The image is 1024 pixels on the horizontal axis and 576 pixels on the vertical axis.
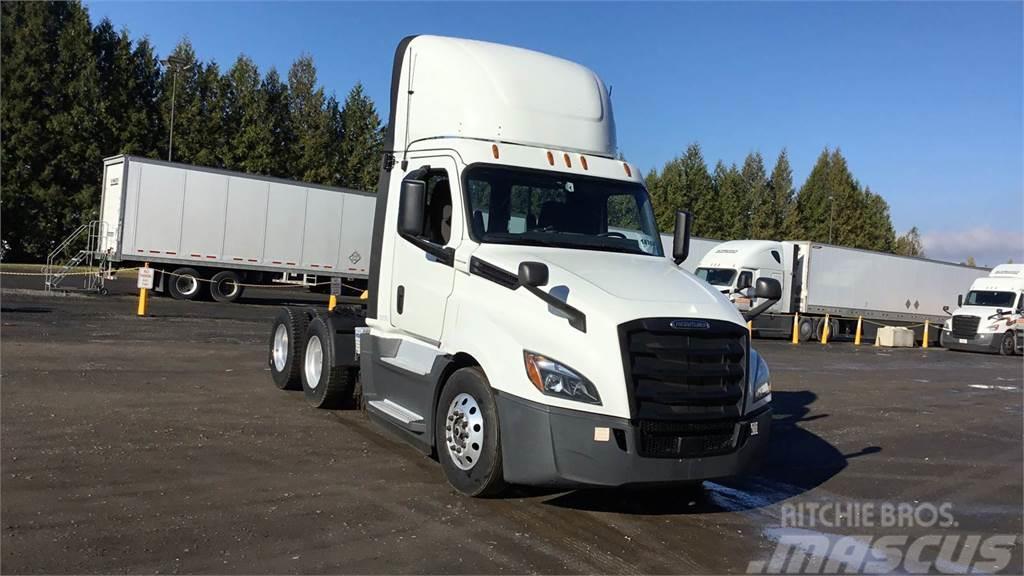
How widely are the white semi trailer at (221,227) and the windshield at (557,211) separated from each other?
21608 millimetres

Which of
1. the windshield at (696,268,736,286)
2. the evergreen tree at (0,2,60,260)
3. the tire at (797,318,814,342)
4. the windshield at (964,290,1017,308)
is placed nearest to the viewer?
the windshield at (696,268,736,286)

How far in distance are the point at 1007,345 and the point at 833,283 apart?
627cm

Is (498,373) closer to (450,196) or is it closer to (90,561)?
(450,196)

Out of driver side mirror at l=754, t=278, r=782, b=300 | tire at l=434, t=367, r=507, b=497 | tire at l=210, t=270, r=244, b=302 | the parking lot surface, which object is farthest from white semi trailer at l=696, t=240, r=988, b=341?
tire at l=434, t=367, r=507, b=497

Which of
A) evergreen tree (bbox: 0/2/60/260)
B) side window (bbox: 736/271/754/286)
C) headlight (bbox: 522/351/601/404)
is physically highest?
evergreen tree (bbox: 0/2/60/260)

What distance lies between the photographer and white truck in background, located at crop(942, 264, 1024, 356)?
29594 mm

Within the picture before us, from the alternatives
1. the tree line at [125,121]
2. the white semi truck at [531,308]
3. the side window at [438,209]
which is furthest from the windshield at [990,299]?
the side window at [438,209]

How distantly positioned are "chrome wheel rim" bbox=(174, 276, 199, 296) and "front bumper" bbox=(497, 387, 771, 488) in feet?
75.7

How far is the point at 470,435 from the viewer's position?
6020mm

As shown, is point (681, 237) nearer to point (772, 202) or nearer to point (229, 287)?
point (229, 287)

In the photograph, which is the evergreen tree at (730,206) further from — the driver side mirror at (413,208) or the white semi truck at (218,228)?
the driver side mirror at (413,208)

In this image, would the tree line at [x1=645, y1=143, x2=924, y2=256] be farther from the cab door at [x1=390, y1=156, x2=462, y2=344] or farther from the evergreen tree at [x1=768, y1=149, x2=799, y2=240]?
the cab door at [x1=390, y1=156, x2=462, y2=344]

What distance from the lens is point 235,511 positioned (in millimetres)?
5566

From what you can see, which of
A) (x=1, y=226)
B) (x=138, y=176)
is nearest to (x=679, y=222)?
(x=138, y=176)
